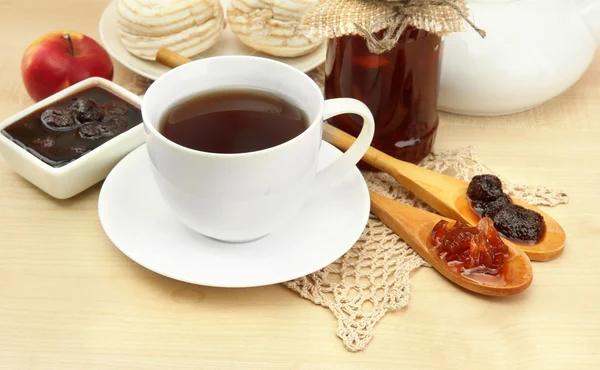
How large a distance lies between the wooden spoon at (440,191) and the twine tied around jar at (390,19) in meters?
0.16

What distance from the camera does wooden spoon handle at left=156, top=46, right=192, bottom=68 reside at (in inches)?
39.6

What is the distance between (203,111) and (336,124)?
0.78 feet

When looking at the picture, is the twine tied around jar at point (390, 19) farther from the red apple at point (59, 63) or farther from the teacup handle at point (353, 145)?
the red apple at point (59, 63)

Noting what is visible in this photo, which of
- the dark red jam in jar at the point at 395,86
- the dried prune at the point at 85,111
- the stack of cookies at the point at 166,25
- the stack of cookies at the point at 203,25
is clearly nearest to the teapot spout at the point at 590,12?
the dark red jam in jar at the point at 395,86

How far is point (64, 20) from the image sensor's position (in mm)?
1294

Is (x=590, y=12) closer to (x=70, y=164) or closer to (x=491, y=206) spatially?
(x=491, y=206)

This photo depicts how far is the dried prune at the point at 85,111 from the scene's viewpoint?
92 cm

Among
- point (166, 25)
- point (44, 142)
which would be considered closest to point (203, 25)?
point (166, 25)

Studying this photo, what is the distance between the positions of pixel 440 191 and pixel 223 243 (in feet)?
0.91

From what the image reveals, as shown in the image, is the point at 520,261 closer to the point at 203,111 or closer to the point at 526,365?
the point at 526,365

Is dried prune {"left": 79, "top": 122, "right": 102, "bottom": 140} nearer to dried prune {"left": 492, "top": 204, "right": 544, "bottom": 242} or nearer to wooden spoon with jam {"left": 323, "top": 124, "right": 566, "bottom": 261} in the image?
wooden spoon with jam {"left": 323, "top": 124, "right": 566, "bottom": 261}

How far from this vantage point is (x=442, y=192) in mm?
857

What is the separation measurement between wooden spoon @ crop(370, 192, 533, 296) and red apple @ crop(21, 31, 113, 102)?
0.51 meters

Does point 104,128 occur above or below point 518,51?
below
